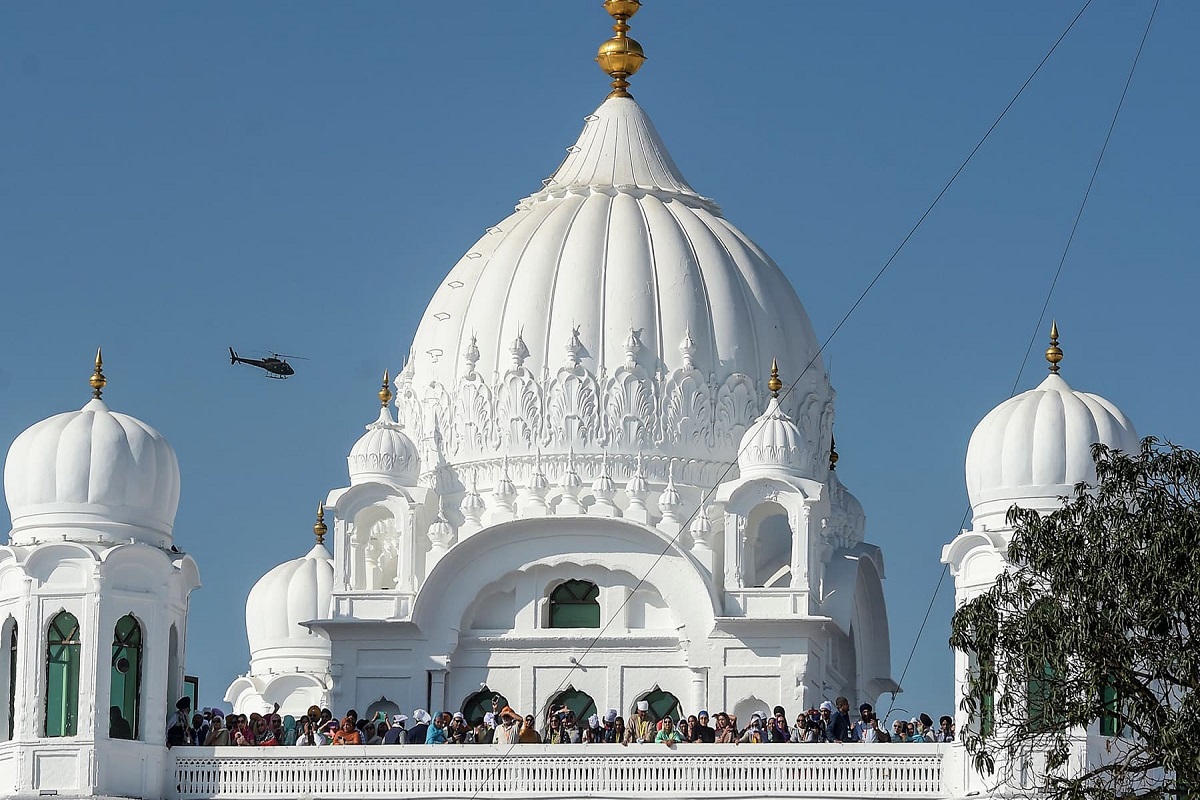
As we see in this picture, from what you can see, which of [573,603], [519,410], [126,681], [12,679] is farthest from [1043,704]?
[519,410]

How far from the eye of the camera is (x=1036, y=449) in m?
43.0

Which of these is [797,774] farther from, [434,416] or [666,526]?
[434,416]

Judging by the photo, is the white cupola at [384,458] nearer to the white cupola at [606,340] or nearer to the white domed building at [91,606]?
the white cupola at [606,340]

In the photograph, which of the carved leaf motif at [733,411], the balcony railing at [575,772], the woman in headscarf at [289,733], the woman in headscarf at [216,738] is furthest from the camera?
the carved leaf motif at [733,411]

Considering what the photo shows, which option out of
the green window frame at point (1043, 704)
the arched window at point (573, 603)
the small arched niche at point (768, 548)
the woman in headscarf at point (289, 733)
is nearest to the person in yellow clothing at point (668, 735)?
the woman in headscarf at point (289, 733)

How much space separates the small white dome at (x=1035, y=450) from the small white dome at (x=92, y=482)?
39.3 feet

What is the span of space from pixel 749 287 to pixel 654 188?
9.71 feet

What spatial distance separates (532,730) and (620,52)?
628 inches

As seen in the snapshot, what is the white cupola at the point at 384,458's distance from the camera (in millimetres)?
48438

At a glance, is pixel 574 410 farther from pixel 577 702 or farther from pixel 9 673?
pixel 9 673

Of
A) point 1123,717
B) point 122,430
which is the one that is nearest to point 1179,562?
point 1123,717

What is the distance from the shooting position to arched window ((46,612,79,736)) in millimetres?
42125

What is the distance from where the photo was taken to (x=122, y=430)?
4416 cm

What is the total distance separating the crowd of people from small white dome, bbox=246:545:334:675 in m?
11.9
